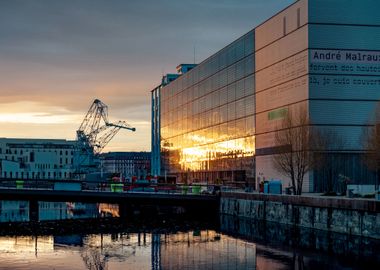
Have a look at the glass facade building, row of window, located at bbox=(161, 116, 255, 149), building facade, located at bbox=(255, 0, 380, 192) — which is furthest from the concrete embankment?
the glass facade building

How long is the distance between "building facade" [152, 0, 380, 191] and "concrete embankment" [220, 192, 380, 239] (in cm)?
750

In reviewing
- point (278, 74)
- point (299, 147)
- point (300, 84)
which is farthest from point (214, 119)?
point (299, 147)

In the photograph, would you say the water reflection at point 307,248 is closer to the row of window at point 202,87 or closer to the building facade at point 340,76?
the building facade at point 340,76

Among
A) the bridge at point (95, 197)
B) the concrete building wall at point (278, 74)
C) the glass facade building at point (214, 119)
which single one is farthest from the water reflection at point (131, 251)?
the glass facade building at point (214, 119)

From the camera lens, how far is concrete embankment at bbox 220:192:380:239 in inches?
1822

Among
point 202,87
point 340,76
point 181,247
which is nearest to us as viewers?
point 181,247

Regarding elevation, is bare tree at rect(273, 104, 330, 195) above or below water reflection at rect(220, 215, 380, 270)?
above

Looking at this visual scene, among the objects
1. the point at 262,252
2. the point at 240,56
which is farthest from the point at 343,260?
the point at 240,56

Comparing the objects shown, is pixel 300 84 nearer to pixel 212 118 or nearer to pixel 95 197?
pixel 95 197

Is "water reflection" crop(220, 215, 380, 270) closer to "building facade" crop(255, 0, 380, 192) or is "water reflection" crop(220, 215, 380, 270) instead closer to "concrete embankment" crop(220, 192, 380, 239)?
"concrete embankment" crop(220, 192, 380, 239)

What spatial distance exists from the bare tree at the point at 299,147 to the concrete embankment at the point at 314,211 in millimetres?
4724

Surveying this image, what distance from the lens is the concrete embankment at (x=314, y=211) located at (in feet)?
152

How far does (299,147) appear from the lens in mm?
70562

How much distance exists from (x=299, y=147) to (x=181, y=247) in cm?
2757
